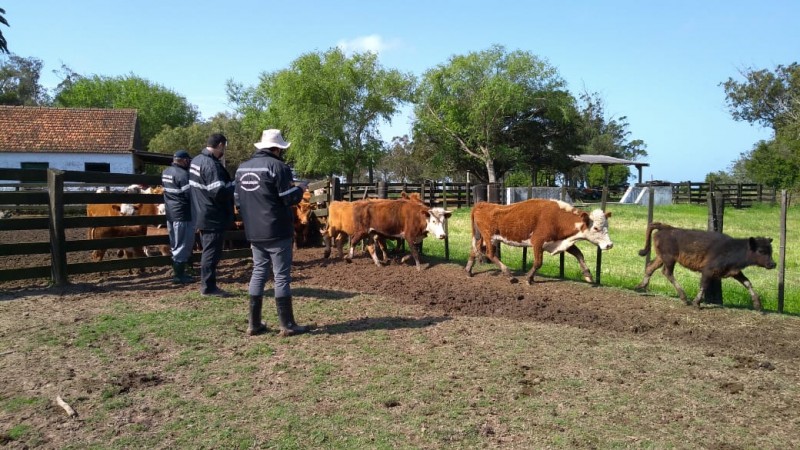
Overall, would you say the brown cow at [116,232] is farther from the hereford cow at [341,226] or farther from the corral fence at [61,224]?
the hereford cow at [341,226]

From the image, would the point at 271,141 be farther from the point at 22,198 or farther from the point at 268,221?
the point at 22,198

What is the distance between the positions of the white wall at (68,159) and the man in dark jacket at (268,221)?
31.6 m

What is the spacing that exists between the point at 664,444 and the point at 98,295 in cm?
707

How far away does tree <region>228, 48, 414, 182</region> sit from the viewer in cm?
4294

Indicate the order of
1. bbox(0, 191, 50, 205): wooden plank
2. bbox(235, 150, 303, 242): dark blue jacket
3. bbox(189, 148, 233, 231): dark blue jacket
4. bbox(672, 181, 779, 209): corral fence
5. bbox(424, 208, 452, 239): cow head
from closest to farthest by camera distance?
bbox(235, 150, 303, 242): dark blue jacket
bbox(189, 148, 233, 231): dark blue jacket
bbox(0, 191, 50, 205): wooden plank
bbox(424, 208, 452, 239): cow head
bbox(672, 181, 779, 209): corral fence

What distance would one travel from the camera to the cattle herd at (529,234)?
7.71 metres

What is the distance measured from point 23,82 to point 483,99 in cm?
5471

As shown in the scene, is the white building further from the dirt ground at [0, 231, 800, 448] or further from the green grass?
the dirt ground at [0, 231, 800, 448]

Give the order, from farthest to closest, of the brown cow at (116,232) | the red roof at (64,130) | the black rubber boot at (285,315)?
the red roof at (64,130)
the brown cow at (116,232)
the black rubber boot at (285,315)

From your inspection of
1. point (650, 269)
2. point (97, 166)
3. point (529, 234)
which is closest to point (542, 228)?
point (529, 234)

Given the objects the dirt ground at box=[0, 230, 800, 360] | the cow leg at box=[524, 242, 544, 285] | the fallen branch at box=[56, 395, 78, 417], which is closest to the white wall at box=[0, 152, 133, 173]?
the dirt ground at box=[0, 230, 800, 360]

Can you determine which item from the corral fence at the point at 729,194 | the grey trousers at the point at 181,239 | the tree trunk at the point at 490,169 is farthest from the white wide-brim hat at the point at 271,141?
the tree trunk at the point at 490,169

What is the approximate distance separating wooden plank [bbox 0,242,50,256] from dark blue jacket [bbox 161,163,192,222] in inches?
68.4

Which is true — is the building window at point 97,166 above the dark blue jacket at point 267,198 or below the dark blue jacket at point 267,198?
above
